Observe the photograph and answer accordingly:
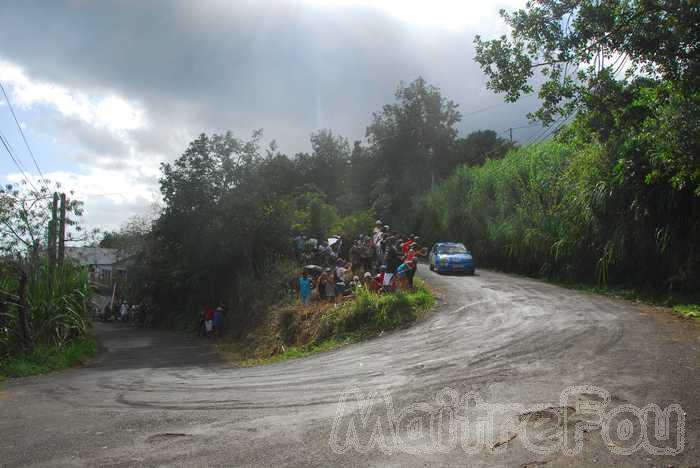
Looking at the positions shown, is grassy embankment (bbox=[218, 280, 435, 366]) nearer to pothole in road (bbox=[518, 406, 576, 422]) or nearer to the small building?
pothole in road (bbox=[518, 406, 576, 422])

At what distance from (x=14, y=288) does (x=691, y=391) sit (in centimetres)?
1677

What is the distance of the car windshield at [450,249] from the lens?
2478 centimetres

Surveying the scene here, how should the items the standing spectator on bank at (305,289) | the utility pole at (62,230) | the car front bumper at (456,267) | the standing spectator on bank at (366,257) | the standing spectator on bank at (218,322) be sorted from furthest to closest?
the standing spectator on bank at (218,322) < the car front bumper at (456,267) < the utility pole at (62,230) < the standing spectator on bank at (366,257) < the standing spectator on bank at (305,289)

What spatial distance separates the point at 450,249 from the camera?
2511 cm

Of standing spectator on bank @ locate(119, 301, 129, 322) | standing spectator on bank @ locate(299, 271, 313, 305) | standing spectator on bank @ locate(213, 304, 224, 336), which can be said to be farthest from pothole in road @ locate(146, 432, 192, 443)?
Result: standing spectator on bank @ locate(119, 301, 129, 322)

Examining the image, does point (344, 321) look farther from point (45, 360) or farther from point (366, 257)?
point (45, 360)

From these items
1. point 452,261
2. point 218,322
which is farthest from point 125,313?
point 452,261

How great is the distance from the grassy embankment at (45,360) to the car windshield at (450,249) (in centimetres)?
1547

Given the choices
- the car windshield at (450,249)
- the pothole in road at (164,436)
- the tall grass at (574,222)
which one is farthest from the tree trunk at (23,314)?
the car windshield at (450,249)

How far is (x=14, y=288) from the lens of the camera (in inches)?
609

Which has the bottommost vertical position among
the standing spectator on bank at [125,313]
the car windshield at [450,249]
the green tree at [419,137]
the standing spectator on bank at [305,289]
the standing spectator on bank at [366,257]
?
→ the standing spectator on bank at [125,313]

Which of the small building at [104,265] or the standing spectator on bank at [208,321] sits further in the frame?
Result: the small building at [104,265]

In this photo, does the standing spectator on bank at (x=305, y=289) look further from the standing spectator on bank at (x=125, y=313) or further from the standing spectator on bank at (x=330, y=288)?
the standing spectator on bank at (x=125, y=313)

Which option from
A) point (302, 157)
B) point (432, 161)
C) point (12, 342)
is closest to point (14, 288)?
point (12, 342)
